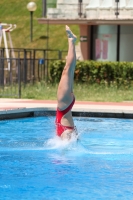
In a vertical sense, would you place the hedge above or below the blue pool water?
below

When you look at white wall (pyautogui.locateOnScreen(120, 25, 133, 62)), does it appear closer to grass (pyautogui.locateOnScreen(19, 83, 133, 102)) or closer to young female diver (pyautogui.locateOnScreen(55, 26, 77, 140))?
grass (pyautogui.locateOnScreen(19, 83, 133, 102))

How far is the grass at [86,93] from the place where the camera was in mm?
21734

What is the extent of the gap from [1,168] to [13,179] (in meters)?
1.00

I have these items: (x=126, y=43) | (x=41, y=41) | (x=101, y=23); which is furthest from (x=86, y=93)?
(x=41, y=41)

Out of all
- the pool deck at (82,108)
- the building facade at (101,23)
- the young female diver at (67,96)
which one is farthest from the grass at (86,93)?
the young female diver at (67,96)

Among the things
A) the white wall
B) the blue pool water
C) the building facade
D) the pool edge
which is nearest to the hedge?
the building facade

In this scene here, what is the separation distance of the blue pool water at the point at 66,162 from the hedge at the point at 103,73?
9.07 m

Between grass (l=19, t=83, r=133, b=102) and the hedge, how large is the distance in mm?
805

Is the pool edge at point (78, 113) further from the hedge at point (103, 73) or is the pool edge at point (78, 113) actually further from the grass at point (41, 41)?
the hedge at point (103, 73)

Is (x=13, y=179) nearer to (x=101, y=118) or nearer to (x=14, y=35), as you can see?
(x=101, y=118)

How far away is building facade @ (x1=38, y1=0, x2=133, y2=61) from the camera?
3062 cm

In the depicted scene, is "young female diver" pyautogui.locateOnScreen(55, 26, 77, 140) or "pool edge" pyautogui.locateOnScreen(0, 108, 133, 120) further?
"pool edge" pyautogui.locateOnScreen(0, 108, 133, 120)

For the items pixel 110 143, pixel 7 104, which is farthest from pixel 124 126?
pixel 7 104

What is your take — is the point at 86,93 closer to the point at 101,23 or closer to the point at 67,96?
the point at 101,23
